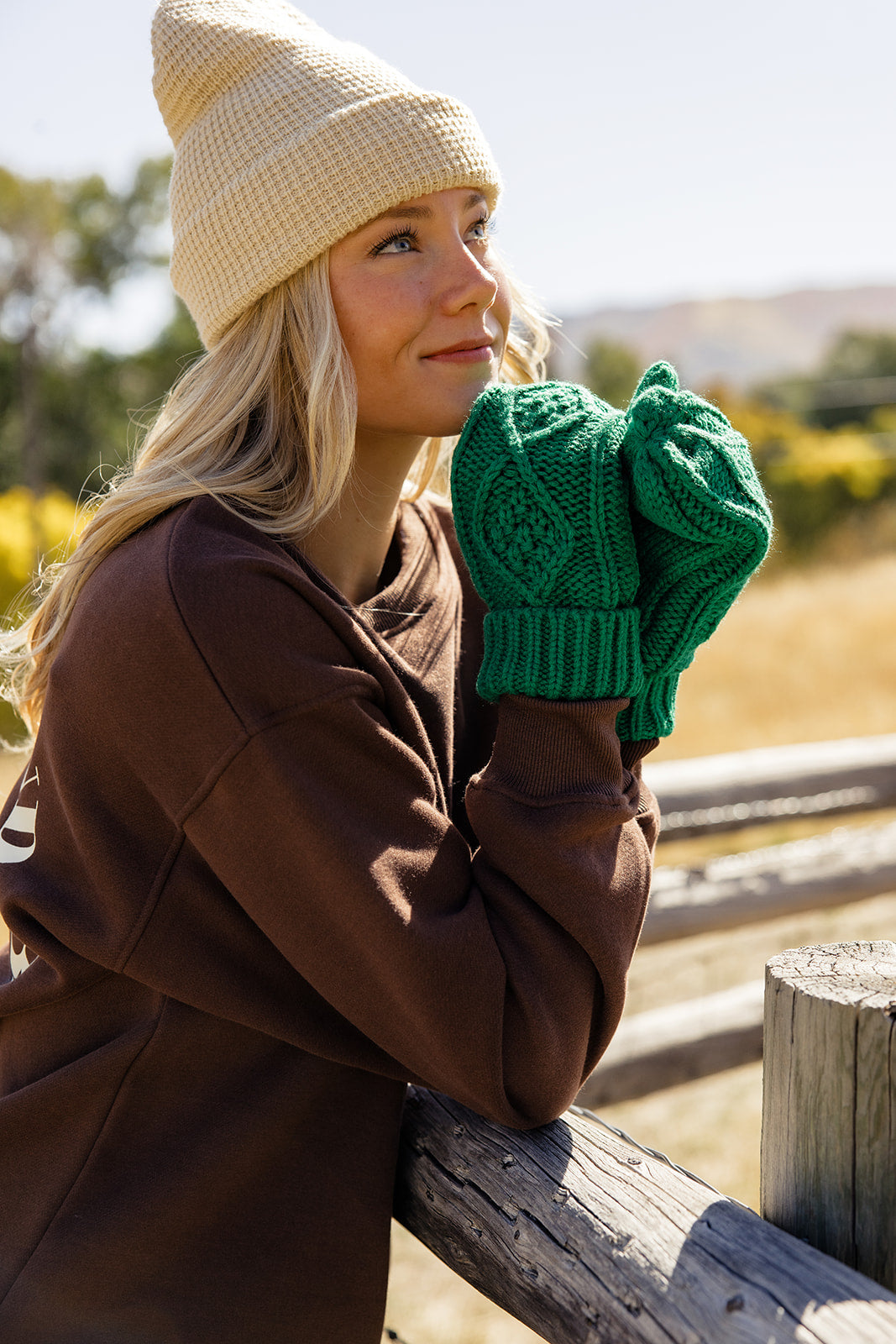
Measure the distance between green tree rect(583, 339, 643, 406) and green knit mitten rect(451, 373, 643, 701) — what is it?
26.3m

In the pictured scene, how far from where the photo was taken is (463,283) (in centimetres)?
169

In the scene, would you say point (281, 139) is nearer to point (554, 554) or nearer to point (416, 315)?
point (416, 315)

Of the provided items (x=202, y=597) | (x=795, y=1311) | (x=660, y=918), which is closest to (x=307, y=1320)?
(x=795, y=1311)

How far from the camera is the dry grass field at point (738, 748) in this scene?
10.0 feet

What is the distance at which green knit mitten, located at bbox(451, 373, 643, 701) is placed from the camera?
1.48 meters

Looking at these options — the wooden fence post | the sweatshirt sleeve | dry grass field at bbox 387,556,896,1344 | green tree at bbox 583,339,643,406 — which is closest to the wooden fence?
the wooden fence post

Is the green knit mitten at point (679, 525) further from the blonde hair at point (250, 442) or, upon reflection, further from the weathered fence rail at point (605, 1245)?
the weathered fence rail at point (605, 1245)

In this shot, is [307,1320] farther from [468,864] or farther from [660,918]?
[660,918]

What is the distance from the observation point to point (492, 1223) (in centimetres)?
143

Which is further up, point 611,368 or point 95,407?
point 95,407

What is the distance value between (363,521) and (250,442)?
0.23 meters

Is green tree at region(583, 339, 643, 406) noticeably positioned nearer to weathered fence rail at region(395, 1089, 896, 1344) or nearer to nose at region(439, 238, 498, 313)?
nose at region(439, 238, 498, 313)

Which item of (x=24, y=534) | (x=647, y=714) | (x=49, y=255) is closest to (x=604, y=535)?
(x=647, y=714)

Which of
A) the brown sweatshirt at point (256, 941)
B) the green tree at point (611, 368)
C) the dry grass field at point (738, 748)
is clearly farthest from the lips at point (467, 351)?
the green tree at point (611, 368)
